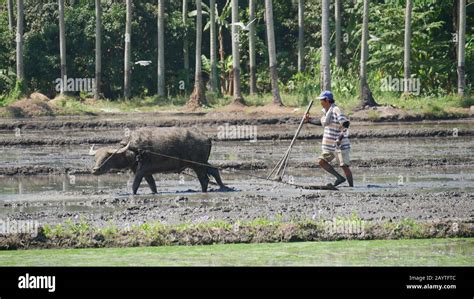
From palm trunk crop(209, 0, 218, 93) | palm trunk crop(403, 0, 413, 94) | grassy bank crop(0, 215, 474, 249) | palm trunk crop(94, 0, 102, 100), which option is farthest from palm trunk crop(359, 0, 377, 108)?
grassy bank crop(0, 215, 474, 249)

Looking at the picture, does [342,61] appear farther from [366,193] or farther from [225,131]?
[366,193]

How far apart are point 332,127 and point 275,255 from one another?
756 cm

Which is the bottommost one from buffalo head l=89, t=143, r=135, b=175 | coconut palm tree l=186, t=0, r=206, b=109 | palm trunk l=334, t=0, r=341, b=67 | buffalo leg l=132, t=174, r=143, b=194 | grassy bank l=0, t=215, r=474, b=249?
grassy bank l=0, t=215, r=474, b=249

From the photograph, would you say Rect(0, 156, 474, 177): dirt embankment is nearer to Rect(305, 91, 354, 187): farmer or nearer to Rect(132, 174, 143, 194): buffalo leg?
Rect(132, 174, 143, 194): buffalo leg

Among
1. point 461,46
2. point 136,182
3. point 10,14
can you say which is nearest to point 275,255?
point 136,182

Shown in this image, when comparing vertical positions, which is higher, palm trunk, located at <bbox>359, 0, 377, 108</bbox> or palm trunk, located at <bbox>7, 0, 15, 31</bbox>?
palm trunk, located at <bbox>7, 0, 15, 31</bbox>

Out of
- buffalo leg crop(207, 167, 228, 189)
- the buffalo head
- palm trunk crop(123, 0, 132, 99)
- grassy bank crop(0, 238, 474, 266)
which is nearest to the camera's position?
grassy bank crop(0, 238, 474, 266)

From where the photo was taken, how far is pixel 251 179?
2634 cm

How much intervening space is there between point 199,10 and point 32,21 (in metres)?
9.84

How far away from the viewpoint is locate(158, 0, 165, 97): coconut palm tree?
50500mm

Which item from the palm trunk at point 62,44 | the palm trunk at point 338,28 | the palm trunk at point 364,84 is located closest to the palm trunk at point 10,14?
the palm trunk at point 62,44

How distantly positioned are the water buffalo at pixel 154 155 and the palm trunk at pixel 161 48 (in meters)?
26.8

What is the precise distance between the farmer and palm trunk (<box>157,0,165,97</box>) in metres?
27.8
